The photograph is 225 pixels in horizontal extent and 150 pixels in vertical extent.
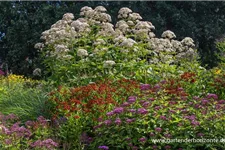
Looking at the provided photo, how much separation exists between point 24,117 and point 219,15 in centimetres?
1030

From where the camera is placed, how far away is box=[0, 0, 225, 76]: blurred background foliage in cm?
1505

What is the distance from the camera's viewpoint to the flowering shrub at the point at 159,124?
17.0ft

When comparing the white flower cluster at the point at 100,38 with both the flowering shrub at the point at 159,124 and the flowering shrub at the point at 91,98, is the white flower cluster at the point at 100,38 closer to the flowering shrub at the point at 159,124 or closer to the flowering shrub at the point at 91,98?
the flowering shrub at the point at 91,98

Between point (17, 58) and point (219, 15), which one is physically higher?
point (219, 15)

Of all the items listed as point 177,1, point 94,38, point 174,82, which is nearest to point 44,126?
point 174,82

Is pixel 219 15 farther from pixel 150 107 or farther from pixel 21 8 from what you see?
pixel 150 107

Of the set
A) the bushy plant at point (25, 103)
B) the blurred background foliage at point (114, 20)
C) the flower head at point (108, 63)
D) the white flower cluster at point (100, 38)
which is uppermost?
the blurred background foliage at point (114, 20)

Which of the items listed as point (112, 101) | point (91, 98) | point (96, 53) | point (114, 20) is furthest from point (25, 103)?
point (114, 20)

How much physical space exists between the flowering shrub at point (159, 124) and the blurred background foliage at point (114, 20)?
9245 mm

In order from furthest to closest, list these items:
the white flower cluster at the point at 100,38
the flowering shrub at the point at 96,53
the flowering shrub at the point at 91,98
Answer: the white flower cluster at the point at 100,38
the flowering shrub at the point at 96,53
the flowering shrub at the point at 91,98

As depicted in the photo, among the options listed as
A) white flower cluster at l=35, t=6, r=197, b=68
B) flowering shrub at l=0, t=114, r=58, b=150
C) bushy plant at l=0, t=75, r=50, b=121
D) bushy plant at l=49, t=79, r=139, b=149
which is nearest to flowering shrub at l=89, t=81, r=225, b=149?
bushy plant at l=49, t=79, r=139, b=149

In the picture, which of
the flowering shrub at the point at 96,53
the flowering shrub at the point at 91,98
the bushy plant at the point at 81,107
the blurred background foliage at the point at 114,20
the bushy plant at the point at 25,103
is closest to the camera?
the bushy plant at the point at 81,107

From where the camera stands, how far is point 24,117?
23.0 feet

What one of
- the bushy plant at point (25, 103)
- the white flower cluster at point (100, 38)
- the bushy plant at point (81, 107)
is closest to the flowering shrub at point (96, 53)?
the white flower cluster at point (100, 38)
